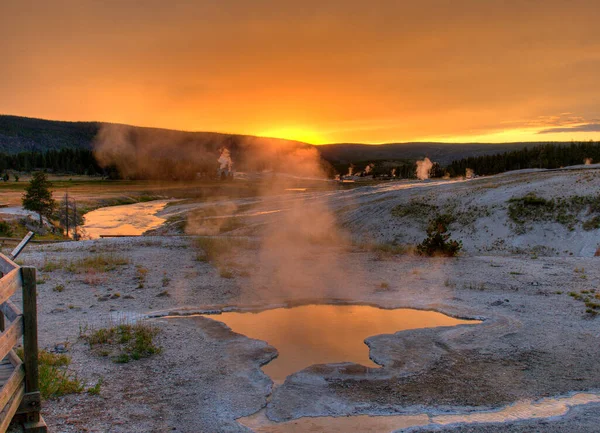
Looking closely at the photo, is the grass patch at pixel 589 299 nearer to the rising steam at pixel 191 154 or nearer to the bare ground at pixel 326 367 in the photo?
the bare ground at pixel 326 367

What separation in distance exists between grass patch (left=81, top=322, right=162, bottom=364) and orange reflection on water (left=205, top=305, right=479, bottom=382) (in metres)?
2.00

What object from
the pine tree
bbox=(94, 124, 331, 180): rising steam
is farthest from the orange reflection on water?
bbox=(94, 124, 331, 180): rising steam

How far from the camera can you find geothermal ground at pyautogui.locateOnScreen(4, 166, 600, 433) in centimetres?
672

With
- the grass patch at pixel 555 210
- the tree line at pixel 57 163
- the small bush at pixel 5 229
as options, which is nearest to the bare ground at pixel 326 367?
the grass patch at pixel 555 210

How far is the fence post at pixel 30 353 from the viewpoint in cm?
528

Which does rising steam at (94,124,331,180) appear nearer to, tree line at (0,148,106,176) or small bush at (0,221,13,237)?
tree line at (0,148,106,176)

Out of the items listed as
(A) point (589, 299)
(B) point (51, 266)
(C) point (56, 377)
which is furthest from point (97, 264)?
(A) point (589, 299)

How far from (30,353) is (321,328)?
21.3 ft

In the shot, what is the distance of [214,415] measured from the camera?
6.59 meters

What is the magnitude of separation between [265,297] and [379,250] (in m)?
9.43

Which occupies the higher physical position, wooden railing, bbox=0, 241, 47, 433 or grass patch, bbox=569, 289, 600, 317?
wooden railing, bbox=0, 241, 47, 433

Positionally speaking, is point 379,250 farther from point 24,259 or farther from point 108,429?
point 108,429

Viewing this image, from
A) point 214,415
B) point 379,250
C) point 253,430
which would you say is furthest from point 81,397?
point 379,250

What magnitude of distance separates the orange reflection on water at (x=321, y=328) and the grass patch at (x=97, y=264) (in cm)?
665
